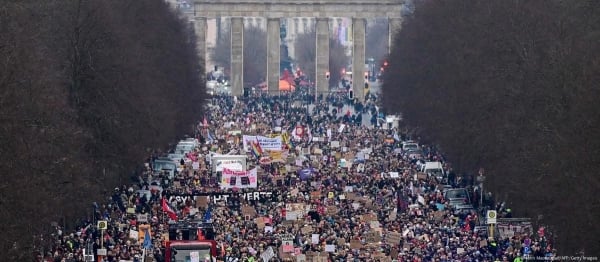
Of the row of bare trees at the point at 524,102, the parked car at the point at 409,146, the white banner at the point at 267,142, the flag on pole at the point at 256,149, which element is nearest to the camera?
the row of bare trees at the point at 524,102

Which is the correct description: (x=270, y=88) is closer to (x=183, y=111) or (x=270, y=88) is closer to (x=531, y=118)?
(x=183, y=111)

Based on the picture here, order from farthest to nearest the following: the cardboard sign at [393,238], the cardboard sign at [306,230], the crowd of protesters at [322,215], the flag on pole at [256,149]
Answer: the flag on pole at [256,149] < the cardboard sign at [306,230] < the cardboard sign at [393,238] < the crowd of protesters at [322,215]

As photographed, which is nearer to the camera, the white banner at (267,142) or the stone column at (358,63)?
the white banner at (267,142)

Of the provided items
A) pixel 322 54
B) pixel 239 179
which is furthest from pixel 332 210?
pixel 322 54

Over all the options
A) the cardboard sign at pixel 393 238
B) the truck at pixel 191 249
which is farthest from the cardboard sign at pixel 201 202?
the truck at pixel 191 249

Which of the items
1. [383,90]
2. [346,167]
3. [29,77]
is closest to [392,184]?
[346,167]

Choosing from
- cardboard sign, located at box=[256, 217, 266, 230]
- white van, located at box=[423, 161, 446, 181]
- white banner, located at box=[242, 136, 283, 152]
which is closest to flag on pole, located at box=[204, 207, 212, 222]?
cardboard sign, located at box=[256, 217, 266, 230]

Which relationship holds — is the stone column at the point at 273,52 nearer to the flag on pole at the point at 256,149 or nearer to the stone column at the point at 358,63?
the stone column at the point at 358,63

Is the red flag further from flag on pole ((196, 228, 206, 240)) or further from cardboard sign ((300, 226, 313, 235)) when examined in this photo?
flag on pole ((196, 228, 206, 240))
